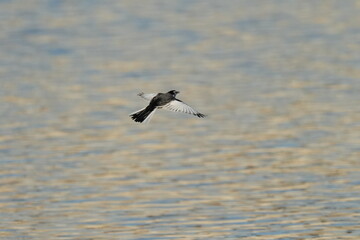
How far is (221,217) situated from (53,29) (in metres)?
24.3

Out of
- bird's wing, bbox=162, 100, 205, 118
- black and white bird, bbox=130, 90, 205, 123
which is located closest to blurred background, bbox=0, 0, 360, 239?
black and white bird, bbox=130, 90, 205, 123

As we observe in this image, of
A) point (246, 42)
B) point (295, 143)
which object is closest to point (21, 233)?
point (295, 143)

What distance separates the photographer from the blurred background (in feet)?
52.5

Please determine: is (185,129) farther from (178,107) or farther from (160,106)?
(178,107)

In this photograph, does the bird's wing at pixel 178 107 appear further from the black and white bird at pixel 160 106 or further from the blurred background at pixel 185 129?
the blurred background at pixel 185 129

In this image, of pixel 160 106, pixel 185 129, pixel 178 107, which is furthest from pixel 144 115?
pixel 185 129

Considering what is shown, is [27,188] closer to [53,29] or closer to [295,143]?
[295,143]

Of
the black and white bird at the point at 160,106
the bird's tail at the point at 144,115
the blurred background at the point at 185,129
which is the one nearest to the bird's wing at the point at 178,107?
the black and white bird at the point at 160,106

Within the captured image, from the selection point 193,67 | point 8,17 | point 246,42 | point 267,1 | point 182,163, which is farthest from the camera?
point 267,1

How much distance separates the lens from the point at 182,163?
19812mm

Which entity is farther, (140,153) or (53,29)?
(53,29)

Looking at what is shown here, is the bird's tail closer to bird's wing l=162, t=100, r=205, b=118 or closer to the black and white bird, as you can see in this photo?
the black and white bird

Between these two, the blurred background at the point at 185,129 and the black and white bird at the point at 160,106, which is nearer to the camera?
the black and white bird at the point at 160,106

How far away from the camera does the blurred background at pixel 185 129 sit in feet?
52.5
